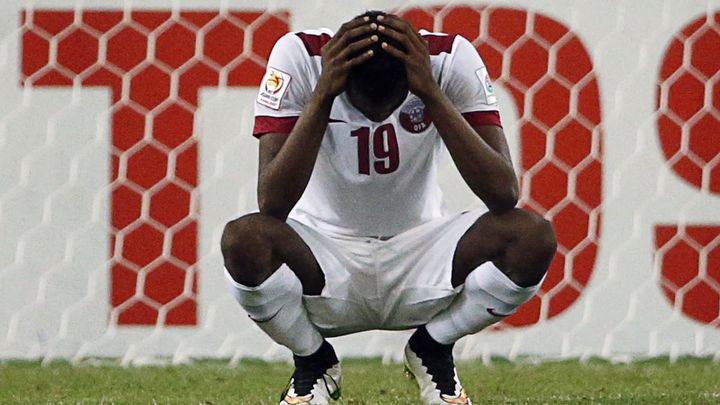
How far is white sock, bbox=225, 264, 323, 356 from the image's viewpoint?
2.21 meters

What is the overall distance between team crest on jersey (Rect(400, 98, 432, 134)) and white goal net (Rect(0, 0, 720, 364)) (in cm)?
95

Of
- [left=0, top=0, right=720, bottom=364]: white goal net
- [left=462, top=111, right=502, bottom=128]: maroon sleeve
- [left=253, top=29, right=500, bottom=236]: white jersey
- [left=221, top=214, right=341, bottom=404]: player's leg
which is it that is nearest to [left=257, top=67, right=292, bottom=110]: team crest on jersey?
[left=253, top=29, right=500, bottom=236]: white jersey

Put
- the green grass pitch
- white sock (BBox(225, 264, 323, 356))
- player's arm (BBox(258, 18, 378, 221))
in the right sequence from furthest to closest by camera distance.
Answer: the green grass pitch, white sock (BBox(225, 264, 323, 356)), player's arm (BBox(258, 18, 378, 221))

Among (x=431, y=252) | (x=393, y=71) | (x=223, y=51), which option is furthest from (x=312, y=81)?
(x=223, y=51)

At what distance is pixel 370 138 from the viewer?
232cm

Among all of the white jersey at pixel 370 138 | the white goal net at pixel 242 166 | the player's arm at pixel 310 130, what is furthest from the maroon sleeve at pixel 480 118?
the white goal net at pixel 242 166

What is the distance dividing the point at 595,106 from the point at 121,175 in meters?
1.13

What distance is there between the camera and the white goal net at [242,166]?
126 inches

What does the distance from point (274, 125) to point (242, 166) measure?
1012 millimetres

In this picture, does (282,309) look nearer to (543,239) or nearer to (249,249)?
(249,249)

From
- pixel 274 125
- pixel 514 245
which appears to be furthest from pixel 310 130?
pixel 514 245

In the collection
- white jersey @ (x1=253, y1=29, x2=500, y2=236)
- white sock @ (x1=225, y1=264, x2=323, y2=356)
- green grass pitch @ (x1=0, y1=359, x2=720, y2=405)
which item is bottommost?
green grass pitch @ (x1=0, y1=359, x2=720, y2=405)

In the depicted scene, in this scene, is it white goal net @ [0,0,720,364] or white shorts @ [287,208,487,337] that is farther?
white goal net @ [0,0,720,364]

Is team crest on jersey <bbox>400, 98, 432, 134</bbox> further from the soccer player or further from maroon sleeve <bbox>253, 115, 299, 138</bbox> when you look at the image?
maroon sleeve <bbox>253, 115, 299, 138</bbox>
